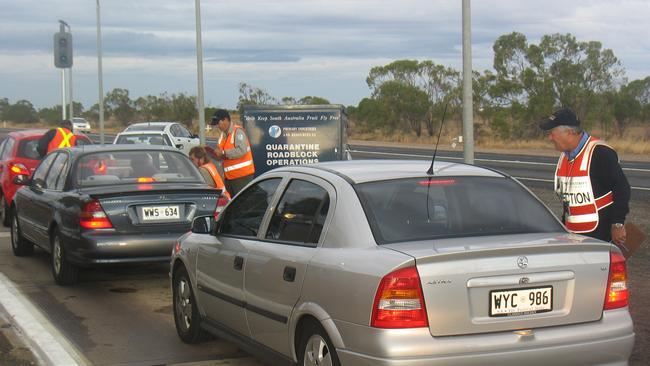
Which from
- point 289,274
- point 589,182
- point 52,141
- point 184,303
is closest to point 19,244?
point 52,141

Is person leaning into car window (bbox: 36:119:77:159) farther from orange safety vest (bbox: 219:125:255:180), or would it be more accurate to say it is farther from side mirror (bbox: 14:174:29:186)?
orange safety vest (bbox: 219:125:255:180)

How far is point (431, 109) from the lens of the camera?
58.3m

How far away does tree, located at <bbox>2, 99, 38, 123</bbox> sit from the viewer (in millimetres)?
111125

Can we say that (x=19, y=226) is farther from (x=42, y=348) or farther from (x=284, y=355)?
(x=284, y=355)

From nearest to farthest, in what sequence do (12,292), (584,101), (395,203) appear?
(395,203) < (12,292) < (584,101)

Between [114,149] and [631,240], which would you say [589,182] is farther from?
[114,149]

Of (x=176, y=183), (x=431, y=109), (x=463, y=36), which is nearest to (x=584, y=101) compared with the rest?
(x=431, y=109)

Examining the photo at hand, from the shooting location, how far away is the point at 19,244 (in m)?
12.0

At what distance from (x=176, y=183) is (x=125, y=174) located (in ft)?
1.94

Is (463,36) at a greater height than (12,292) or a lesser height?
greater

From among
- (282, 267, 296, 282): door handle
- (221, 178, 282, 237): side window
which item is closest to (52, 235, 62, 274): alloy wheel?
(221, 178, 282, 237): side window

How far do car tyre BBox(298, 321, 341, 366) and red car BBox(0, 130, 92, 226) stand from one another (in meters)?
10.4

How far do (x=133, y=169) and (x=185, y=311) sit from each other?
129 inches

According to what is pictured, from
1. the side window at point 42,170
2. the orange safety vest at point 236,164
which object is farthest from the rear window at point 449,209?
the orange safety vest at point 236,164
